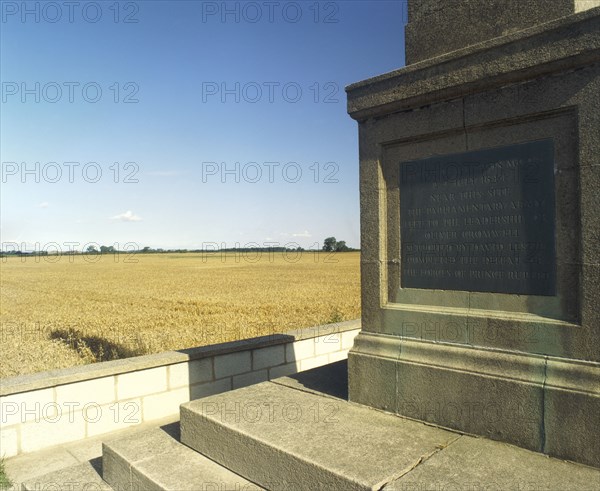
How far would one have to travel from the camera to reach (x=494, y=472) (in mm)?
2900

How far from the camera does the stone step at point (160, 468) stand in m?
3.38

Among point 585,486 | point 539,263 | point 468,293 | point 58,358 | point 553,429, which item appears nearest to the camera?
point 585,486

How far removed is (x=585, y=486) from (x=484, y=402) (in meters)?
0.83

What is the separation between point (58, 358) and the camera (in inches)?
315

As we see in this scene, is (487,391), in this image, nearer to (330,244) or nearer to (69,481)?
(69,481)

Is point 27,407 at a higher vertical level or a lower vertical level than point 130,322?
higher

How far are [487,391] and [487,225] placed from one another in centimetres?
124

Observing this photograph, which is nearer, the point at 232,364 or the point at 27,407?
the point at 27,407

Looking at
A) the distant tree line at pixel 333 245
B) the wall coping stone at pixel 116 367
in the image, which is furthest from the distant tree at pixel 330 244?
the wall coping stone at pixel 116 367

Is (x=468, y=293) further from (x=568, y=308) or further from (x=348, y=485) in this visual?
(x=348, y=485)

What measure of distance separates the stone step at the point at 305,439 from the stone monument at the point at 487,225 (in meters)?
0.34

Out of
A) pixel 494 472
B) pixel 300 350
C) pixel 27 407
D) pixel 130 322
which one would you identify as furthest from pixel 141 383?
pixel 130 322

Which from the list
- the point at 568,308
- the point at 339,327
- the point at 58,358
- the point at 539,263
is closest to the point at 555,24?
the point at 539,263

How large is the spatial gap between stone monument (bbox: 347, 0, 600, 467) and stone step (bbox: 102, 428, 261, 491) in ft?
4.42
